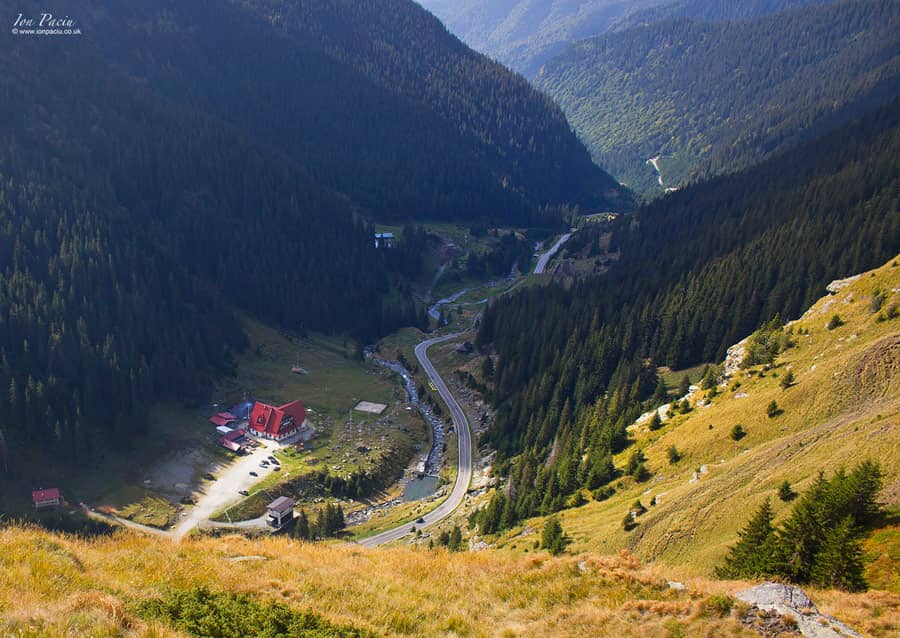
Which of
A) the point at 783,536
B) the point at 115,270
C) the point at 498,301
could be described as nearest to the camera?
the point at 783,536

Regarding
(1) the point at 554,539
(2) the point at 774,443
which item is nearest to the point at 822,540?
(2) the point at 774,443

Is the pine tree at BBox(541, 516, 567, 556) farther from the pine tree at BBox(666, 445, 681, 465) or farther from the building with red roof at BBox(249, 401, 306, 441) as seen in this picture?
the building with red roof at BBox(249, 401, 306, 441)

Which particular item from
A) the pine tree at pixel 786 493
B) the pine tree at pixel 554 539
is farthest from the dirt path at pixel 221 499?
the pine tree at pixel 786 493

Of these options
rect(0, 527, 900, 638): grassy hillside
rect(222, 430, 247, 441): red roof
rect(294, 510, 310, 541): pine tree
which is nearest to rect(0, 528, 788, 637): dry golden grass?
rect(0, 527, 900, 638): grassy hillside

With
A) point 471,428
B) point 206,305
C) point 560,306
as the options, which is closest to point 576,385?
point 471,428

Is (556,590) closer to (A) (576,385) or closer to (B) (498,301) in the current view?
(A) (576,385)

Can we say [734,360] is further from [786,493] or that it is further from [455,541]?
[786,493]
